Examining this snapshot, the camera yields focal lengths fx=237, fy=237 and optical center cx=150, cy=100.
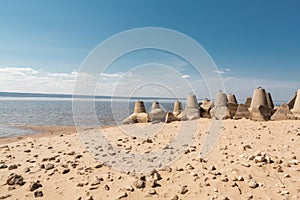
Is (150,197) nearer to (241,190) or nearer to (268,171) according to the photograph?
(241,190)

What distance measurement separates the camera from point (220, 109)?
13.6 metres

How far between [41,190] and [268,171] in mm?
3749

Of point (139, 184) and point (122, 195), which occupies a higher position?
point (139, 184)

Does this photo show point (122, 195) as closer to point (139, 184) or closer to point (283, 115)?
point (139, 184)

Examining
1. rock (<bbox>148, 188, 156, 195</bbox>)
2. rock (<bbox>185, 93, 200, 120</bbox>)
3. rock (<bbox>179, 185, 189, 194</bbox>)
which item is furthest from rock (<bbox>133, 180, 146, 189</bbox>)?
rock (<bbox>185, 93, 200, 120</bbox>)

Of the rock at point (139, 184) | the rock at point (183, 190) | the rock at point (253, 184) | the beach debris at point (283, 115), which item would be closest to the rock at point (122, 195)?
the rock at point (139, 184)

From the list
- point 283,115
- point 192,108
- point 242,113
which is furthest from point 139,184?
point 192,108

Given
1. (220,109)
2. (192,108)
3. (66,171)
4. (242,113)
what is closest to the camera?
(66,171)

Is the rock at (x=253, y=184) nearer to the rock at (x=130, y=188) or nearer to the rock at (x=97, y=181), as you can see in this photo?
the rock at (x=130, y=188)

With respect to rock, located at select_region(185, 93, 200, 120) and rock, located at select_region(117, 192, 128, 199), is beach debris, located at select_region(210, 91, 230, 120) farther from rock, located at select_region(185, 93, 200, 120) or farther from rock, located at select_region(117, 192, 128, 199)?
rock, located at select_region(117, 192, 128, 199)

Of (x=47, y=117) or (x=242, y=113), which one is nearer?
(x=242, y=113)

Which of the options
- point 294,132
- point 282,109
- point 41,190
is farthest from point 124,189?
point 282,109

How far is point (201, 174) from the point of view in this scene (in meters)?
3.97

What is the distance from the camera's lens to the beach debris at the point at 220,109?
12.9 metres
